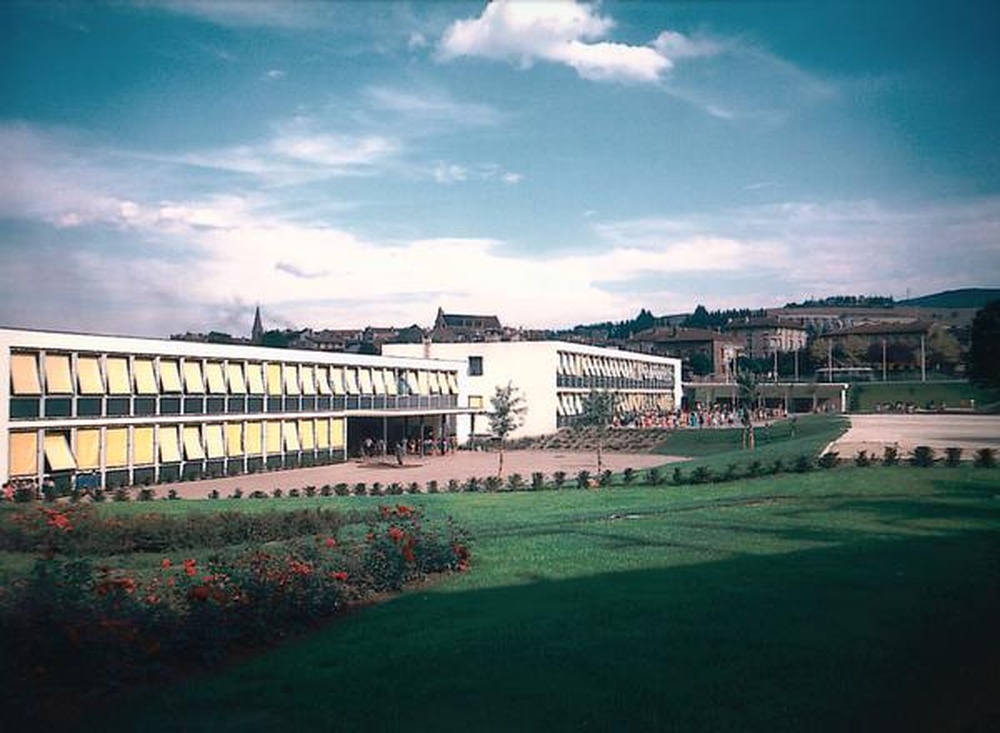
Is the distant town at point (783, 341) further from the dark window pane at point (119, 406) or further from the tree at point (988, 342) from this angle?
the dark window pane at point (119, 406)

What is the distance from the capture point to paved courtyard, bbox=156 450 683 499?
3641 cm

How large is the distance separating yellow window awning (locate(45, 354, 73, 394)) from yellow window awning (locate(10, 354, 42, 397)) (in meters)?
0.43

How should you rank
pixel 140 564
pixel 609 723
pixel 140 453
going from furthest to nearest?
pixel 140 453
pixel 140 564
pixel 609 723

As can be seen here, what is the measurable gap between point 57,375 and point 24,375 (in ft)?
4.66

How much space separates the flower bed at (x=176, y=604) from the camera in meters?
8.12

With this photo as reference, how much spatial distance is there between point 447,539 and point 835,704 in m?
7.83

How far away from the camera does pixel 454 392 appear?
64.8m

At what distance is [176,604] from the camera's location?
10.0 meters

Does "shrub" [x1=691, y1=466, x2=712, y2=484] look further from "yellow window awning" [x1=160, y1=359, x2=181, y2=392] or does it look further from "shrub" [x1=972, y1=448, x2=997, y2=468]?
"yellow window awning" [x1=160, y1=359, x2=181, y2=392]

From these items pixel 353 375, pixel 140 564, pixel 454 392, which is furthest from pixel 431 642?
pixel 454 392

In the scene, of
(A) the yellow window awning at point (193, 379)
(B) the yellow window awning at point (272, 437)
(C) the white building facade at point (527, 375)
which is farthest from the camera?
(C) the white building facade at point (527, 375)

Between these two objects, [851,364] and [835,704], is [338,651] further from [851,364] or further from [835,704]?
[851,364]

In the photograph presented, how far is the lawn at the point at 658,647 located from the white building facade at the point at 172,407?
2213 centimetres

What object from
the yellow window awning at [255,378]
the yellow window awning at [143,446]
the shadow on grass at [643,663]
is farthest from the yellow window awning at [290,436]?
the shadow on grass at [643,663]
